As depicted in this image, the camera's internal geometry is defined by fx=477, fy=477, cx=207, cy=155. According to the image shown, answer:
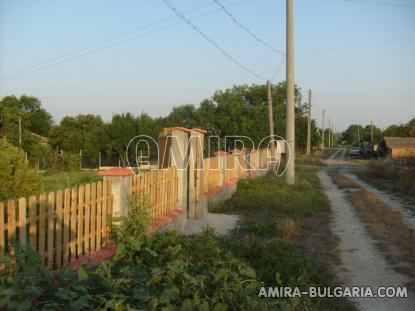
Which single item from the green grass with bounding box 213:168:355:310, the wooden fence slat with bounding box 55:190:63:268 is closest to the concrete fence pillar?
the wooden fence slat with bounding box 55:190:63:268

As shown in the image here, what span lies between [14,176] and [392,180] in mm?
18640

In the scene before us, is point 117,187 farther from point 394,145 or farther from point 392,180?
point 394,145

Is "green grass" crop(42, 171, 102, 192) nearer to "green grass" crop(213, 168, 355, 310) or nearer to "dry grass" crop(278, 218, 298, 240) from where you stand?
"green grass" crop(213, 168, 355, 310)

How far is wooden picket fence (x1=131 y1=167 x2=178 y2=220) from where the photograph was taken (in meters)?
7.20

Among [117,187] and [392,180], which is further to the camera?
[392,180]

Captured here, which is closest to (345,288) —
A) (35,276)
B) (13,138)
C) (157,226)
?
(157,226)

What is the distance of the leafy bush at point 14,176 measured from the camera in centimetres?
821

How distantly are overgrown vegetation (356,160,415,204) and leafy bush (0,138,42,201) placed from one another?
1131 centimetres

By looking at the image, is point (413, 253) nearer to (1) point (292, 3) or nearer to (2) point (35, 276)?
(2) point (35, 276)

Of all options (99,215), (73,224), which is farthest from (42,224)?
(99,215)

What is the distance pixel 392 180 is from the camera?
888 inches

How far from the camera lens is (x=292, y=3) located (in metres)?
18.4

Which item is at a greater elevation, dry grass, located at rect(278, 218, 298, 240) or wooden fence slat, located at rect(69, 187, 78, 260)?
wooden fence slat, located at rect(69, 187, 78, 260)

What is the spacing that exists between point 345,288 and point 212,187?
7588 millimetres
